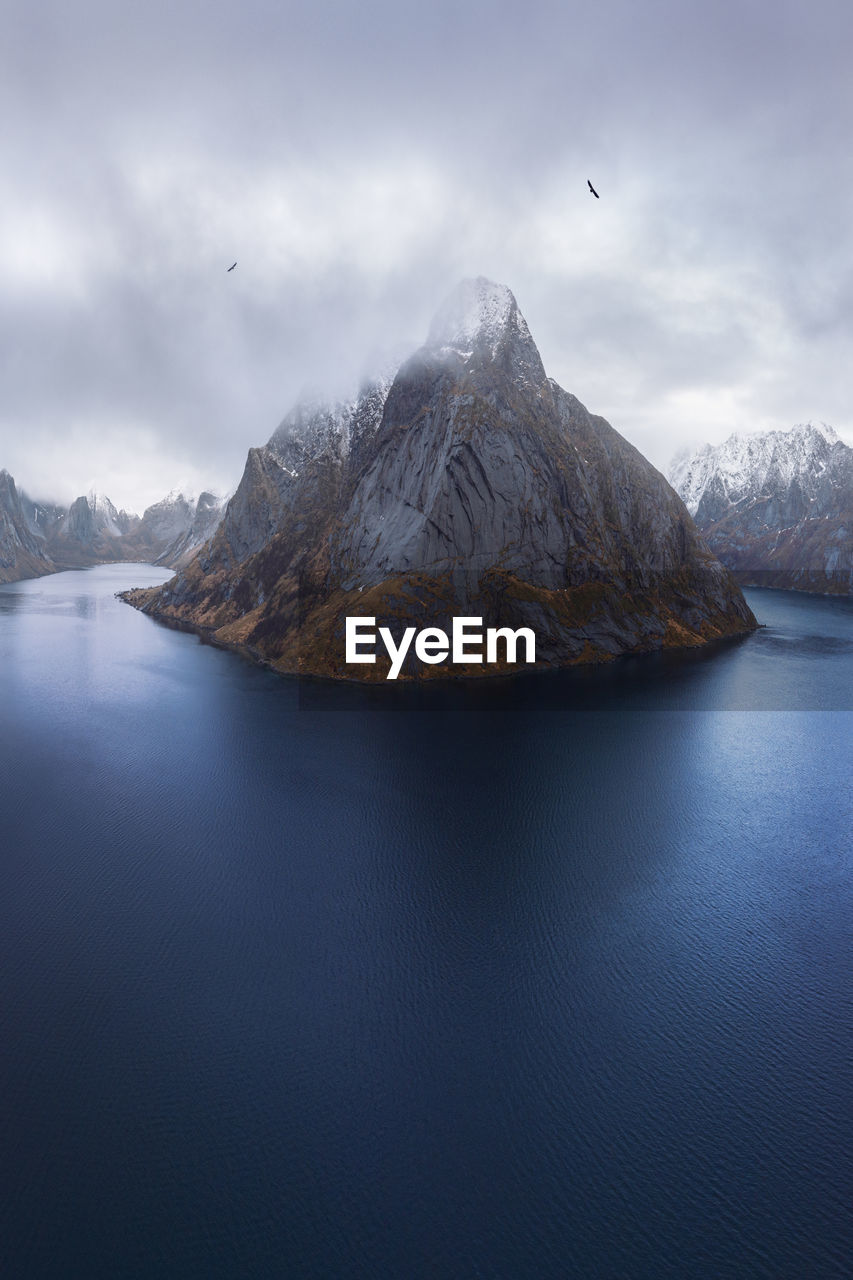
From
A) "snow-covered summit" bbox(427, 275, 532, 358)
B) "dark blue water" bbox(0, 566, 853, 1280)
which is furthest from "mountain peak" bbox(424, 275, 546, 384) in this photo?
"dark blue water" bbox(0, 566, 853, 1280)

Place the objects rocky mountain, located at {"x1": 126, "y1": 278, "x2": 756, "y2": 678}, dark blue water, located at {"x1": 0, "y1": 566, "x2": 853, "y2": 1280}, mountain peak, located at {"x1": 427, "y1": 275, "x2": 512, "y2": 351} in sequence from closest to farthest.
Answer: dark blue water, located at {"x1": 0, "y1": 566, "x2": 853, "y2": 1280}, rocky mountain, located at {"x1": 126, "y1": 278, "x2": 756, "y2": 678}, mountain peak, located at {"x1": 427, "y1": 275, "x2": 512, "y2": 351}

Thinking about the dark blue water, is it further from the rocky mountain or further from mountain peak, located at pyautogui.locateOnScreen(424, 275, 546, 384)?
mountain peak, located at pyautogui.locateOnScreen(424, 275, 546, 384)

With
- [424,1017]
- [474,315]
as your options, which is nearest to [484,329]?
[474,315]

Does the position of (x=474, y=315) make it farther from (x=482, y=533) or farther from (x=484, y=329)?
(x=482, y=533)

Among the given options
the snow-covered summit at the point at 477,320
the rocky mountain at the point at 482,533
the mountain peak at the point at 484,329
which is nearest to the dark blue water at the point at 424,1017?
the rocky mountain at the point at 482,533

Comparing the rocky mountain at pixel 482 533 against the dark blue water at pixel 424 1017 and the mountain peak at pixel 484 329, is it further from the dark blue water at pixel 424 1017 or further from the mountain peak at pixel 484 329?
the dark blue water at pixel 424 1017

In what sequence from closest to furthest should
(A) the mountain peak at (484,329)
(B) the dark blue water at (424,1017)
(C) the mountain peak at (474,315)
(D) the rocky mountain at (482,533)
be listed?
(B) the dark blue water at (424,1017), (D) the rocky mountain at (482,533), (A) the mountain peak at (484,329), (C) the mountain peak at (474,315)
